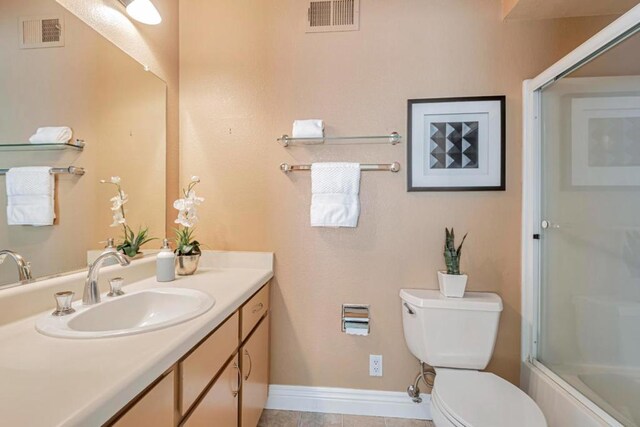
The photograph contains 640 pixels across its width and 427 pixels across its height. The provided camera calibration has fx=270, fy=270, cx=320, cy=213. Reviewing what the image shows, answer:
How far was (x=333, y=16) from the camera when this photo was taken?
5.17ft

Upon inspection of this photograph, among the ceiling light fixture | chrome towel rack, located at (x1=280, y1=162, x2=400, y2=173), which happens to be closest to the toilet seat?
chrome towel rack, located at (x1=280, y1=162, x2=400, y2=173)

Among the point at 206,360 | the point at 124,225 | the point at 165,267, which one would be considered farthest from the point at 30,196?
the point at 206,360

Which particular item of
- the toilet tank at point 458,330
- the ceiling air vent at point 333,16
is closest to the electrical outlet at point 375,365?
the toilet tank at point 458,330

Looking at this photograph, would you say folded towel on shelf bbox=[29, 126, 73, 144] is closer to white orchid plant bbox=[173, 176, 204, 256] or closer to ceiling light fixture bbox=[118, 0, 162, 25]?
white orchid plant bbox=[173, 176, 204, 256]

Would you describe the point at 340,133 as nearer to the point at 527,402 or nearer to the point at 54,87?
the point at 54,87

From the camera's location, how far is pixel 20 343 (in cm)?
69

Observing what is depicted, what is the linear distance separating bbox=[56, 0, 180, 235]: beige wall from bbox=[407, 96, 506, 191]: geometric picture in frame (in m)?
1.40

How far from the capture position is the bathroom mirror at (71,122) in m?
0.83

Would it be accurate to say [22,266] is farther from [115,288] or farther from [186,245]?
[186,245]

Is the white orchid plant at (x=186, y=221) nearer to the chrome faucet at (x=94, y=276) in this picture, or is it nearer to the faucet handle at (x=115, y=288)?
the faucet handle at (x=115, y=288)

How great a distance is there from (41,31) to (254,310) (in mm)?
1319

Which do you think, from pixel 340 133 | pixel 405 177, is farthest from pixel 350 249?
pixel 340 133

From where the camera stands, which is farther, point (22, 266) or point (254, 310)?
point (254, 310)

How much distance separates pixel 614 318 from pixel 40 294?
226 cm
